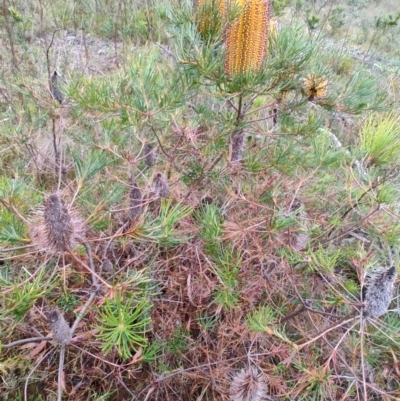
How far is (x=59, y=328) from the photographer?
2.42 ft

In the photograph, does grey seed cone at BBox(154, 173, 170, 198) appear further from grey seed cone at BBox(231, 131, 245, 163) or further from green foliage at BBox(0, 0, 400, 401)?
grey seed cone at BBox(231, 131, 245, 163)

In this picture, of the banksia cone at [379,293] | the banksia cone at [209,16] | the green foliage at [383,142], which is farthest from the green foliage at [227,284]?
the banksia cone at [209,16]

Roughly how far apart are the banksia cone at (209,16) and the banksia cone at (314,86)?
0.29 metres

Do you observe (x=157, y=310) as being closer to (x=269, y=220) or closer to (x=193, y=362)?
(x=193, y=362)

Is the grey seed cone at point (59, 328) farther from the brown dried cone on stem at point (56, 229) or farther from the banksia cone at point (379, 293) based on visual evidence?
the banksia cone at point (379, 293)

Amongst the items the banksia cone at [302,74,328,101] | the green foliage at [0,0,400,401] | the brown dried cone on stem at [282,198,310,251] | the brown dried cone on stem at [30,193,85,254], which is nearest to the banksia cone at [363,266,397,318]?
the green foliage at [0,0,400,401]

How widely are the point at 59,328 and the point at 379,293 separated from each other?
26.7 inches

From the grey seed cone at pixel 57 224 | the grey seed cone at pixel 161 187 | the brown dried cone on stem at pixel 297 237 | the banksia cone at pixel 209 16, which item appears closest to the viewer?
the grey seed cone at pixel 57 224

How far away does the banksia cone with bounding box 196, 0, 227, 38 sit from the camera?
0.79 m

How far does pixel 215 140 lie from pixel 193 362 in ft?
2.27

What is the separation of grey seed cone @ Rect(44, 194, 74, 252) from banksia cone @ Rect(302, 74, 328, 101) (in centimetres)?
69

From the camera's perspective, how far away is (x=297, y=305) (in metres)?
1.21

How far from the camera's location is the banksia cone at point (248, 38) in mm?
826

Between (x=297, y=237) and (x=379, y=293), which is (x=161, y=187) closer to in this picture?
(x=297, y=237)
